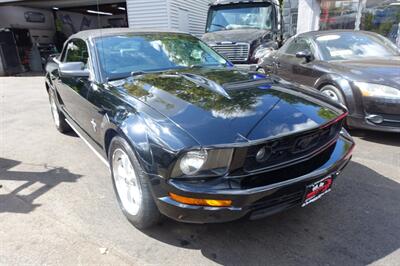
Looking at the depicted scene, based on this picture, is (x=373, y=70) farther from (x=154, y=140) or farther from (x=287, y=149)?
(x=154, y=140)

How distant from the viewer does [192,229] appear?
262 cm

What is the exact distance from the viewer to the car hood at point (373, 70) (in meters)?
4.10

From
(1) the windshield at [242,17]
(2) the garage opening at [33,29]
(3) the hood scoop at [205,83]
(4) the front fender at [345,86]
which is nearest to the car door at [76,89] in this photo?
(3) the hood scoop at [205,83]

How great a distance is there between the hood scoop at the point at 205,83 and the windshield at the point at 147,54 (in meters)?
0.46

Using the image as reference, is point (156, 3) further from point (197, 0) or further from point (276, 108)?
point (276, 108)

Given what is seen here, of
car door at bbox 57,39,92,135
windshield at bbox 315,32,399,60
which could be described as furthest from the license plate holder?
windshield at bbox 315,32,399,60

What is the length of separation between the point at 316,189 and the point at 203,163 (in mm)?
869

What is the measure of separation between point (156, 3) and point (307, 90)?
1013 cm

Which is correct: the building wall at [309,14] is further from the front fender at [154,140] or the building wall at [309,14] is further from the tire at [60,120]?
the front fender at [154,140]

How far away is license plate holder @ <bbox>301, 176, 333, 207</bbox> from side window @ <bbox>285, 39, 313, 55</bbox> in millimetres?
3669

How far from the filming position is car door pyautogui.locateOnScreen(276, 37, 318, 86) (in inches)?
203

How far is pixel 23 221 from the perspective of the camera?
2869 millimetres

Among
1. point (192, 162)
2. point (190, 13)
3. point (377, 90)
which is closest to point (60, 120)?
point (192, 162)

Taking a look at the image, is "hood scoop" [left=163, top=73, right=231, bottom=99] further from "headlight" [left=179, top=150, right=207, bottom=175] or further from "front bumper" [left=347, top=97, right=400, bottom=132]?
"front bumper" [left=347, top=97, right=400, bottom=132]
